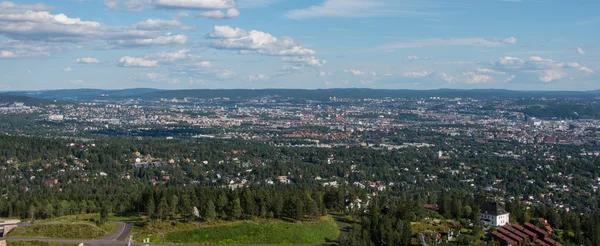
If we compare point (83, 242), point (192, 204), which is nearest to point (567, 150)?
point (192, 204)

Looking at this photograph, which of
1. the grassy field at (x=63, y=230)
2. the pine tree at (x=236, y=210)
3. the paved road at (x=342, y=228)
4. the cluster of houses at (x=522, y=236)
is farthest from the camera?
the pine tree at (x=236, y=210)

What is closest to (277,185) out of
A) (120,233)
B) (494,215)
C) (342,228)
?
(342,228)

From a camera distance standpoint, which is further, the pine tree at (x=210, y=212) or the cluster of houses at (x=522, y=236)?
the pine tree at (x=210, y=212)

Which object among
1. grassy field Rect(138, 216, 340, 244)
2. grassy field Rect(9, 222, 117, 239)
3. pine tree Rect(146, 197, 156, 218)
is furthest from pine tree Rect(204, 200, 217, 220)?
grassy field Rect(9, 222, 117, 239)

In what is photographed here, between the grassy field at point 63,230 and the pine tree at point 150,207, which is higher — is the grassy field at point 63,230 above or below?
below

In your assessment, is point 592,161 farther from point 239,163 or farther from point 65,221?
point 65,221

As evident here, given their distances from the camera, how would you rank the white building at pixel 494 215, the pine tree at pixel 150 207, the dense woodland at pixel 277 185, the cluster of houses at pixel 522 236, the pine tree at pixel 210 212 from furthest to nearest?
the white building at pixel 494 215, the dense woodland at pixel 277 185, the pine tree at pixel 150 207, the pine tree at pixel 210 212, the cluster of houses at pixel 522 236

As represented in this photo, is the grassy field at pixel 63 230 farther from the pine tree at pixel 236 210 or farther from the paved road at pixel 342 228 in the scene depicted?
the paved road at pixel 342 228

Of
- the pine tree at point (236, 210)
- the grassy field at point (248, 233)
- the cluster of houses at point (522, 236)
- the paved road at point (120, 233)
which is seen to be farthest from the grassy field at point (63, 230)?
the cluster of houses at point (522, 236)
